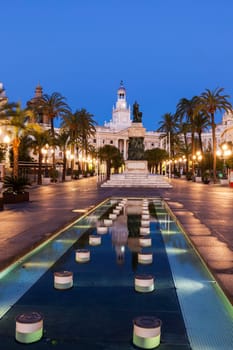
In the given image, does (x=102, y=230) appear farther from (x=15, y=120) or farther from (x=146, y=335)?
(x=15, y=120)

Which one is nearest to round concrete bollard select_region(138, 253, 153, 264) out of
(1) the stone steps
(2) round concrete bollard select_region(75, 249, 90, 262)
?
(2) round concrete bollard select_region(75, 249, 90, 262)

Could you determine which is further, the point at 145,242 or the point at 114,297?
the point at 145,242

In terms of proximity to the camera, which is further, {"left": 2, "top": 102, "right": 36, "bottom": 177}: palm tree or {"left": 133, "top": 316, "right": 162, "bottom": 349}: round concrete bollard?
{"left": 2, "top": 102, "right": 36, "bottom": 177}: palm tree

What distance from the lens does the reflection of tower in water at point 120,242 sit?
7506mm

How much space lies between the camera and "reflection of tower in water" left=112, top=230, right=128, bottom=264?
24.6 feet

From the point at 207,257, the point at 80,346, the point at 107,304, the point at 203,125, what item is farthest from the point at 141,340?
the point at 203,125

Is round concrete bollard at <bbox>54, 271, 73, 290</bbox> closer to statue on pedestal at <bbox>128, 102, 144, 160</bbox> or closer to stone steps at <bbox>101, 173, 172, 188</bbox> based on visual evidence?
stone steps at <bbox>101, 173, 172, 188</bbox>

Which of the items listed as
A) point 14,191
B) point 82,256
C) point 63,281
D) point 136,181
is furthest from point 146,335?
point 136,181

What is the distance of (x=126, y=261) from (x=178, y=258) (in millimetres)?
953

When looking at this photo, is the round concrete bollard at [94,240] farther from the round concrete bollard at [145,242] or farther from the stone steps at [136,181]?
the stone steps at [136,181]

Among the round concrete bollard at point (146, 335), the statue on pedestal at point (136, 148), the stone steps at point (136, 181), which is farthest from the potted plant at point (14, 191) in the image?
the statue on pedestal at point (136, 148)

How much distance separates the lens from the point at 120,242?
352 inches

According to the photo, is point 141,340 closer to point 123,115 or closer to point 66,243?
point 66,243

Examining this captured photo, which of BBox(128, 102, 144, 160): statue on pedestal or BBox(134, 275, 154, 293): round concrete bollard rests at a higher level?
BBox(128, 102, 144, 160): statue on pedestal
